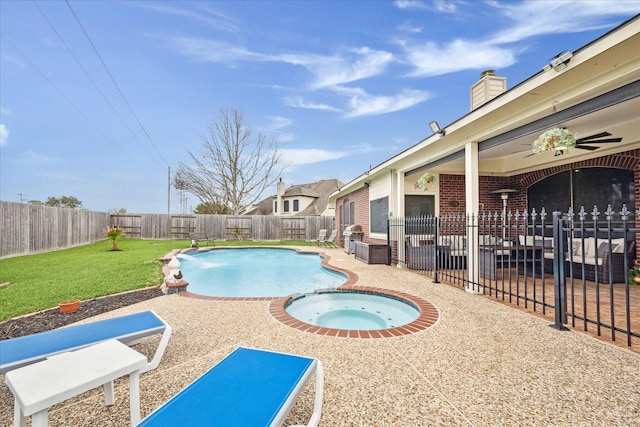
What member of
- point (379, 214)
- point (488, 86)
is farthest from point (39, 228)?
point (488, 86)

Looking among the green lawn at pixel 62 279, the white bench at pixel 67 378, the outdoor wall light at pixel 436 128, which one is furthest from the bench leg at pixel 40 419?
the outdoor wall light at pixel 436 128

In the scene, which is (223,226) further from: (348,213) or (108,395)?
(108,395)

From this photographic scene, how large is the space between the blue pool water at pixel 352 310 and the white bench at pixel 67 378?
290 cm

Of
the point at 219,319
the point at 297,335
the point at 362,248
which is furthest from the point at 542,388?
the point at 362,248

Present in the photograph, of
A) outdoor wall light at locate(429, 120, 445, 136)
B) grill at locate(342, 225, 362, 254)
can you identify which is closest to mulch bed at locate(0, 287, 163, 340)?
outdoor wall light at locate(429, 120, 445, 136)

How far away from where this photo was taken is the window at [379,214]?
31.5 ft

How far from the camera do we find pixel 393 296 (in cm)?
510

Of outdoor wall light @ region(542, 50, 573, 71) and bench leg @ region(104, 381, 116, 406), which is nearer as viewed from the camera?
bench leg @ region(104, 381, 116, 406)

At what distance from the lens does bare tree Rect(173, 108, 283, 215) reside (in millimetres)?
24797

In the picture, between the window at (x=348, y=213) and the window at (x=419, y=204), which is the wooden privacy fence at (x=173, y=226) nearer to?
the window at (x=348, y=213)

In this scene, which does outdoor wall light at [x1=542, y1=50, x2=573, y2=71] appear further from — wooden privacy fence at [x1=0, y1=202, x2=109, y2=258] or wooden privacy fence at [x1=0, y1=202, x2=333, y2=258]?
wooden privacy fence at [x1=0, y1=202, x2=333, y2=258]

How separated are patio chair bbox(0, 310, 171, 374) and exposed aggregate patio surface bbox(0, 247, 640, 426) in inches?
12.5

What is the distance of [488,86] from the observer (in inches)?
287

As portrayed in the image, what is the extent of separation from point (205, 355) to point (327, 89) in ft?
50.2
